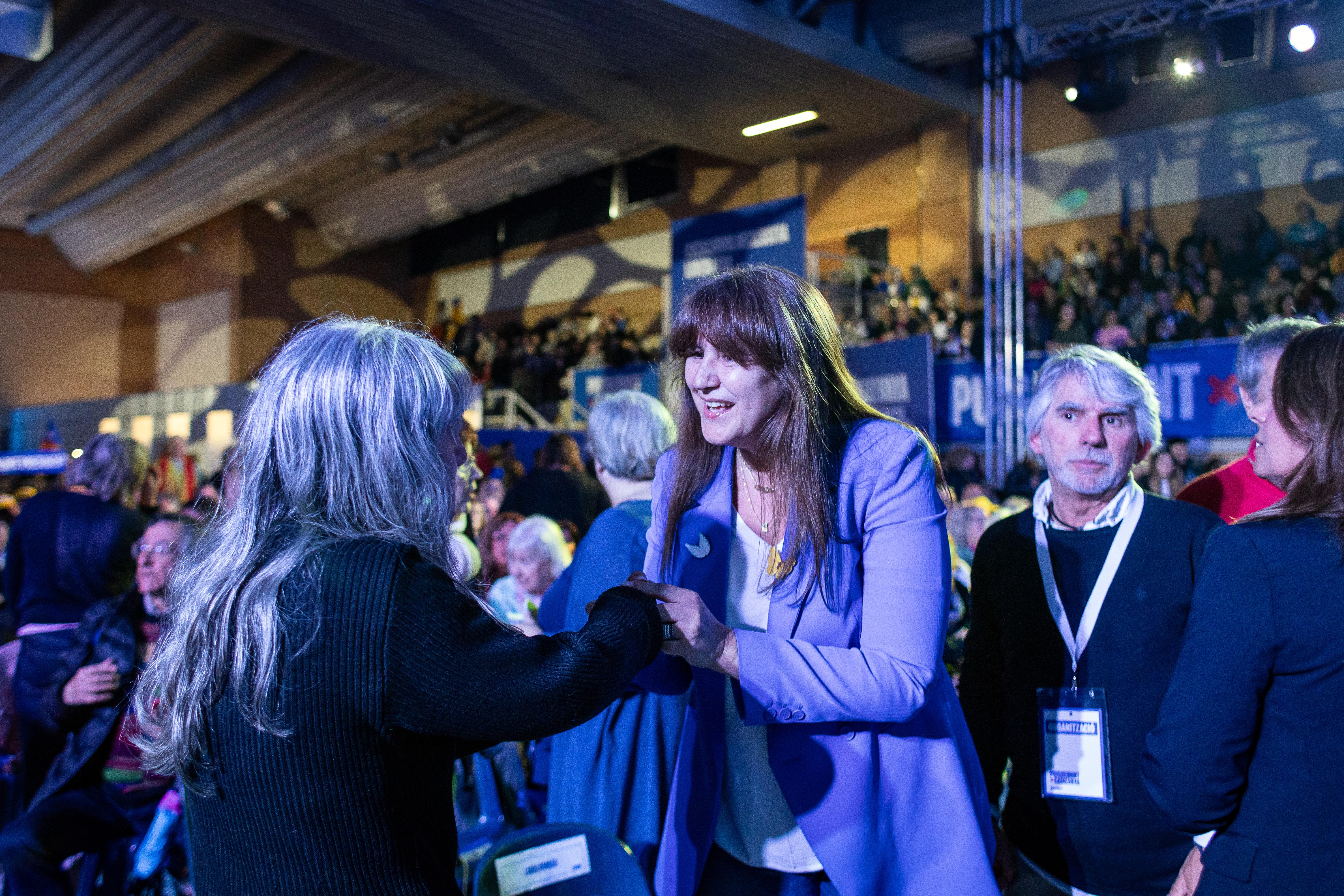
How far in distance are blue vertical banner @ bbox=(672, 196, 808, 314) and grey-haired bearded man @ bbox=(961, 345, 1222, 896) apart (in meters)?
5.26

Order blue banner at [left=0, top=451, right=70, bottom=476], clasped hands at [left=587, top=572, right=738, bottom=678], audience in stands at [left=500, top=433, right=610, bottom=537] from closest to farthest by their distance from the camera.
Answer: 1. clasped hands at [left=587, top=572, right=738, bottom=678]
2. audience in stands at [left=500, top=433, right=610, bottom=537]
3. blue banner at [left=0, top=451, right=70, bottom=476]

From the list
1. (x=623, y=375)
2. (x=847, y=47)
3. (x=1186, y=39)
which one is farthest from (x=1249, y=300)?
(x=623, y=375)

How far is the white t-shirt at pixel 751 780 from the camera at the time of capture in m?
1.38

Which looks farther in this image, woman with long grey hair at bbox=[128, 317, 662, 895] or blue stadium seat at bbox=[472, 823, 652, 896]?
blue stadium seat at bbox=[472, 823, 652, 896]

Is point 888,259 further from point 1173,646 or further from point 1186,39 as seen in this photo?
point 1173,646

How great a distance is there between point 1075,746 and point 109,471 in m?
3.58

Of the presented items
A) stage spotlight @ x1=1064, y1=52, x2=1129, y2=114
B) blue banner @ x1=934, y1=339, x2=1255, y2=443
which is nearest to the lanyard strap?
blue banner @ x1=934, y1=339, x2=1255, y2=443

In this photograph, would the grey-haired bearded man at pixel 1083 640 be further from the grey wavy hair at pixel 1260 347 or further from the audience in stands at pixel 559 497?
the audience in stands at pixel 559 497

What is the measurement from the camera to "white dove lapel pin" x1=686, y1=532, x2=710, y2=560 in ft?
4.64

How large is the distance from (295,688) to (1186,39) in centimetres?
1001

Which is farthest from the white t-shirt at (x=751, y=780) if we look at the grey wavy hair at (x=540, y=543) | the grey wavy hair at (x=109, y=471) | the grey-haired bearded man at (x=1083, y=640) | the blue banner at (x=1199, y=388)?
the blue banner at (x=1199, y=388)

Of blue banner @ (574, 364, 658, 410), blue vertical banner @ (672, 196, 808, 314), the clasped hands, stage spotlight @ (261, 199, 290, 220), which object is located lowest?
the clasped hands

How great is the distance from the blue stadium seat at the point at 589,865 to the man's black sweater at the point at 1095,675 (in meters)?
0.80

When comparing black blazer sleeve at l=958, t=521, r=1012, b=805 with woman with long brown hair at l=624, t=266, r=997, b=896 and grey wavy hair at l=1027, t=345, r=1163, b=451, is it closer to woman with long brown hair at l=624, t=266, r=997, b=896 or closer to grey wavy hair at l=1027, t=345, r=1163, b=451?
grey wavy hair at l=1027, t=345, r=1163, b=451
